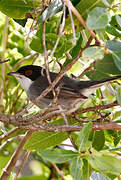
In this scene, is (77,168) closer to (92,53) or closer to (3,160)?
(92,53)

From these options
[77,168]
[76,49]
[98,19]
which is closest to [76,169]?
[77,168]

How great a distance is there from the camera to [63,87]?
2.45 meters

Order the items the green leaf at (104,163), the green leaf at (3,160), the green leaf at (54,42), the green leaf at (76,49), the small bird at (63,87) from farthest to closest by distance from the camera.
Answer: the green leaf at (3,160) < the small bird at (63,87) < the green leaf at (76,49) < the green leaf at (54,42) < the green leaf at (104,163)

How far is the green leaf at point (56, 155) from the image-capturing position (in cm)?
120

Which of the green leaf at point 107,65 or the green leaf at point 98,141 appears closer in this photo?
the green leaf at point 107,65

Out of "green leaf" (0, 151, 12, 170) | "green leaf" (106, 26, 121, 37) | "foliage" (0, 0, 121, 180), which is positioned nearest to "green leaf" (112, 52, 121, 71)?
"foliage" (0, 0, 121, 180)

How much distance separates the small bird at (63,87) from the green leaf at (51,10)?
0.37m

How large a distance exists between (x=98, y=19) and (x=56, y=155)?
20.0 inches

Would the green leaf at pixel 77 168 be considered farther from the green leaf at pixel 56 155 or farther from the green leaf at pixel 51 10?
the green leaf at pixel 51 10

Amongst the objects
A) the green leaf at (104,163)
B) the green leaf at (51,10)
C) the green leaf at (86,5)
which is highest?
the green leaf at (51,10)

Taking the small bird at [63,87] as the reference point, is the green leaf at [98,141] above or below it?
below

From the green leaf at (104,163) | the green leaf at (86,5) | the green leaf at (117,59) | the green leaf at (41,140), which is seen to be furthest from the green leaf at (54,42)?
the green leaf at (104,163)

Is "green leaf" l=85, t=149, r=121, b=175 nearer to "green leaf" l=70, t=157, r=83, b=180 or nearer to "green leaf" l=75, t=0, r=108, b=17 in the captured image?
"green leaf" l=70, t=157, r=83, b=180

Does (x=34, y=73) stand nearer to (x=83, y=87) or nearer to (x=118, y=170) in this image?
(x=83, y=87)
